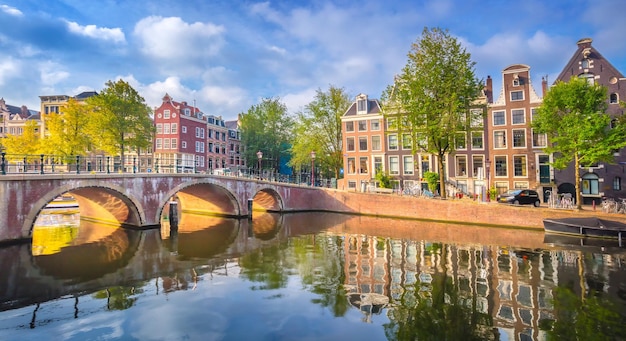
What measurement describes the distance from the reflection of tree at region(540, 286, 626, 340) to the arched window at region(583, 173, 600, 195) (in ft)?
87.6

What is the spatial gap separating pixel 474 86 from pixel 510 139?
34.0 feet

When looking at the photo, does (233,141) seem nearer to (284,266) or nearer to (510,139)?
(510,139)

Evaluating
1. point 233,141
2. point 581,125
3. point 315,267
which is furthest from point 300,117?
point 315,267

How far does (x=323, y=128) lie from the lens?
48969 millimetres

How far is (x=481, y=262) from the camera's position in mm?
16781

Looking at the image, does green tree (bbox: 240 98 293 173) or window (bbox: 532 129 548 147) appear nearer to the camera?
window (bbox: 532 129 548 147)

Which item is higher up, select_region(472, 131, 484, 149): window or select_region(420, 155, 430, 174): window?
select_region(472, 131, 484, 149): window

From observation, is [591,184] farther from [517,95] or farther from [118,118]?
[118,118]

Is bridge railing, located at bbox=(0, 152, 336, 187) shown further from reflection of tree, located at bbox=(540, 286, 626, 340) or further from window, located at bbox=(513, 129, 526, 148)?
reflection of tree, located at bbox=(540, 286, 626, 340)

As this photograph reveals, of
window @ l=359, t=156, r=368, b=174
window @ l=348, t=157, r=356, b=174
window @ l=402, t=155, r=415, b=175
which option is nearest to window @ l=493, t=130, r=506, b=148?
window @ l=402, t=155, r=415, b=175

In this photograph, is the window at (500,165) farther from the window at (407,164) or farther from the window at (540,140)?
the window at (407,164)

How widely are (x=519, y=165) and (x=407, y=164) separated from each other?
463 inches

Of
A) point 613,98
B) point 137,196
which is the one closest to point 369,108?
point 613,98

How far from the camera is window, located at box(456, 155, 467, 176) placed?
128ft
